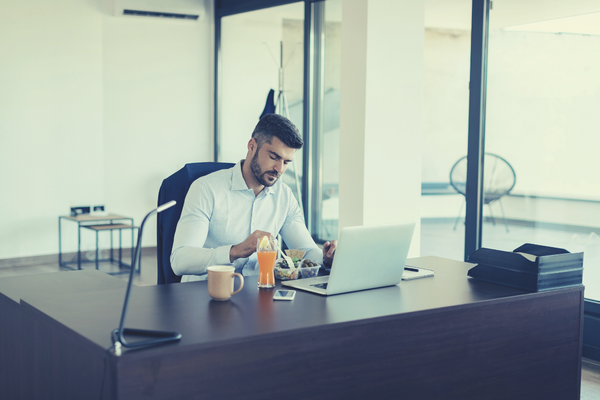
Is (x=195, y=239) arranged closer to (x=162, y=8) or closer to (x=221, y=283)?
(x=221, y=283)

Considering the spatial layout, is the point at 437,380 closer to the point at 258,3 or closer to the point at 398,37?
the point at 398,37

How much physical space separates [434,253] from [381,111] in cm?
124

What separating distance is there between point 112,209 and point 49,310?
449 centimetres

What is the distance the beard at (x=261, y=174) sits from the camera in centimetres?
235

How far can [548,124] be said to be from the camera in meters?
3.50

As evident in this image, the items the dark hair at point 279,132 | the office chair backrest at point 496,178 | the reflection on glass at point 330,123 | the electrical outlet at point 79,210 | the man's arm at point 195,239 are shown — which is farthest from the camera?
the electrical outlet at point 79,210

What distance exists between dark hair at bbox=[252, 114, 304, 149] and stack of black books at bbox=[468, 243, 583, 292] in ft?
2.60

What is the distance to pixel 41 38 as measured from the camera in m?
5.36

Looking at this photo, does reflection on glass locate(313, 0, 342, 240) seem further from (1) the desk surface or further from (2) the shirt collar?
(1) the desk surface

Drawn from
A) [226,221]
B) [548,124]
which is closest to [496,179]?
[548,124]

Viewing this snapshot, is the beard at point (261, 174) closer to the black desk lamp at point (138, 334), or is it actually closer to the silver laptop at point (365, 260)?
the silver laptop at point (365, 260)

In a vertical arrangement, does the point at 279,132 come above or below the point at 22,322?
above

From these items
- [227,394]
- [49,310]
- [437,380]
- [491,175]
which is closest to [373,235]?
[437,380]

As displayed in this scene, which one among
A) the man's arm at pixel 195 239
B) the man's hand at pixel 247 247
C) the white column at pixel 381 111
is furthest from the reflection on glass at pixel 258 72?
the man's hand at pixel 247 247
